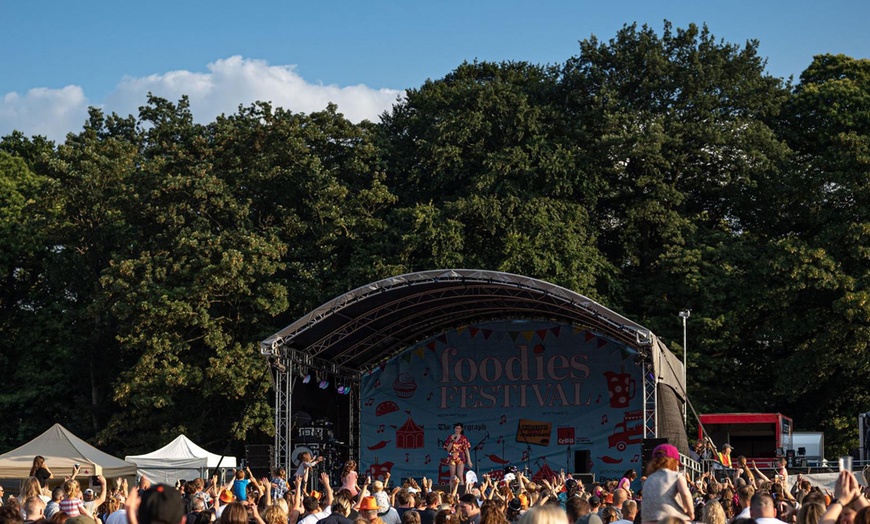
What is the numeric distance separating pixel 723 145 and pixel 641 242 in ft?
Result: 11.5

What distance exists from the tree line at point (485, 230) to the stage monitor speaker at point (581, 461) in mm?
4899

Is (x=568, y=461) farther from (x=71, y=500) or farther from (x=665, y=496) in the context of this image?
(x=665, y=496)

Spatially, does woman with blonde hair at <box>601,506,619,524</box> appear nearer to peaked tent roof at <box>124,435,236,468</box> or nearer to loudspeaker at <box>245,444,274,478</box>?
loudspeaker at <box>245,444,274,478</box>

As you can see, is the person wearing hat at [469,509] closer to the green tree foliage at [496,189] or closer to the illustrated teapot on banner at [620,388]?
the illustrated teapot on banner at [620,388]

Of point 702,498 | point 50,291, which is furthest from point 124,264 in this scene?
point 702,498

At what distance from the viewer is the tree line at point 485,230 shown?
1150 inches

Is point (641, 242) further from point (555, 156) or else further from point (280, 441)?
point (280, 441)

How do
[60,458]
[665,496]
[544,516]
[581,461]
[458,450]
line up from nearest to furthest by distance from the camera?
1. [544,516]
2. [665,496]
3. [60,458]
4. [458,450]
5. [581,461]

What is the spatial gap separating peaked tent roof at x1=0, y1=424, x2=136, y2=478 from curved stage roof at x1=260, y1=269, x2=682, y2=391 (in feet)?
12.8

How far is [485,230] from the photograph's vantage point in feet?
101

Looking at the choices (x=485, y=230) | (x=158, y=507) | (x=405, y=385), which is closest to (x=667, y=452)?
(x=158, y=507)

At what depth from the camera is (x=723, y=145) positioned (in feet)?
102

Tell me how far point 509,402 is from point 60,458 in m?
9.99

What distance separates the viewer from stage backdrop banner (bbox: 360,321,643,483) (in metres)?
26.0
